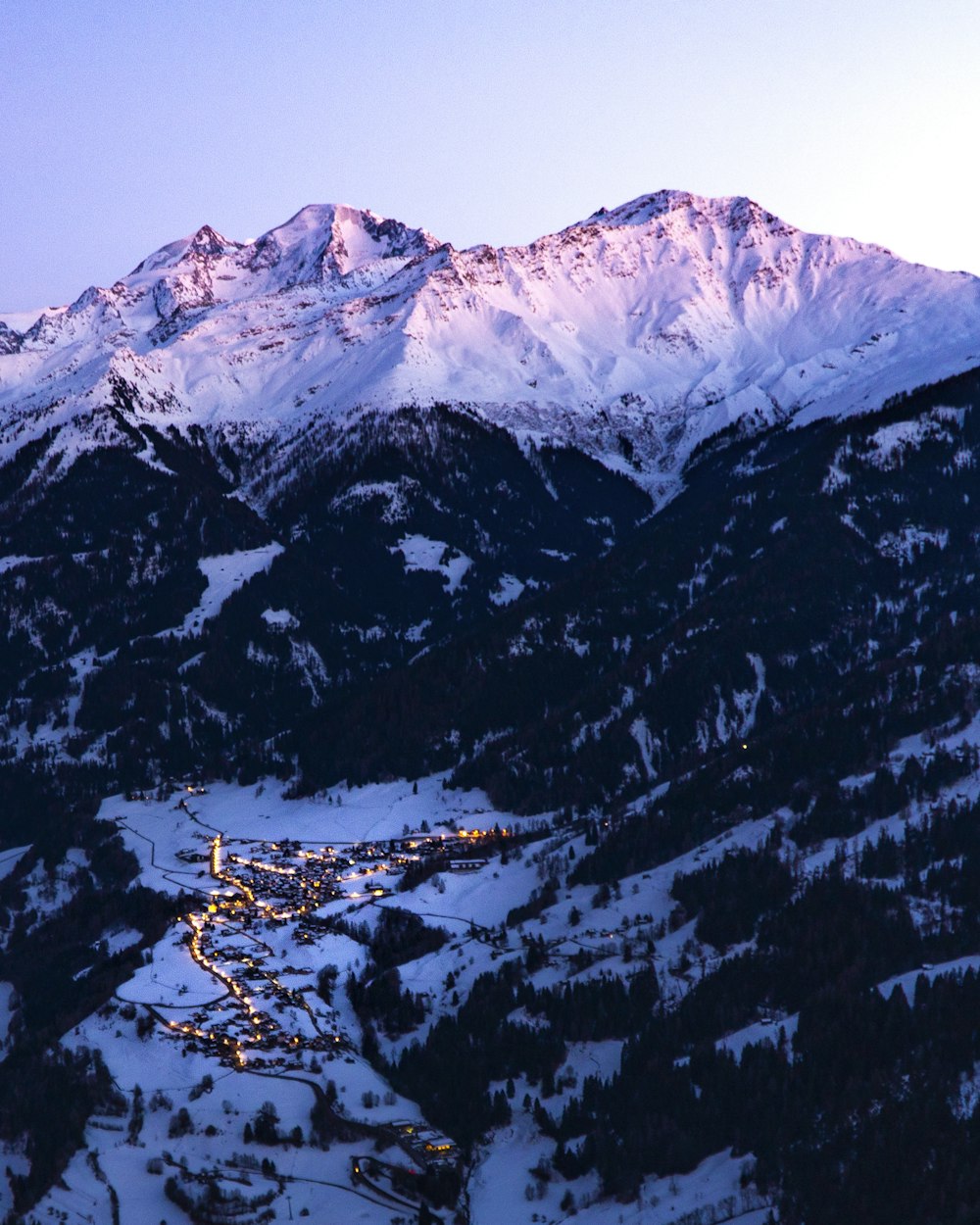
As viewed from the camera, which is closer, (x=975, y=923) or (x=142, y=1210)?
(x=142, y=1210)

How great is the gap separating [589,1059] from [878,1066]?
96.5 feet

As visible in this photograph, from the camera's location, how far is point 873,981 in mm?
172875

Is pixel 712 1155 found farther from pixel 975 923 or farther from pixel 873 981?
pixel 975 923

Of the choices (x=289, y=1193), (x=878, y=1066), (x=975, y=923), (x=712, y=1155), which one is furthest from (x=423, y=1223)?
(x=975, y=923)

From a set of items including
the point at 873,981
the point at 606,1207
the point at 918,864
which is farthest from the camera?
the point at 918,864

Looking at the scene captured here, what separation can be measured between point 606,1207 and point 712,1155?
925 centimetres

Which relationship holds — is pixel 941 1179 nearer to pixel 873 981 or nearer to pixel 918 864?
pixel 873 981

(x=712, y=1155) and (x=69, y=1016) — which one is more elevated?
(x=69, y=1016)

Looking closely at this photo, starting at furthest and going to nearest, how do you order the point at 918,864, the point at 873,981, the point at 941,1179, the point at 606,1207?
the point at 918,864
the point at 873,981
the point at 606,1207
the point at 941,1179

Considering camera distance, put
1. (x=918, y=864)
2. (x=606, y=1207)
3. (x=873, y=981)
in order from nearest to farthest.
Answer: (x=606, y=1207) → (x=873, y=981) → (x=918, y=864)

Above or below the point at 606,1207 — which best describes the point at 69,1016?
above

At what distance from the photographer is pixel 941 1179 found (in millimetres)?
136000

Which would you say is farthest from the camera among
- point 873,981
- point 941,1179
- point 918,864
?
point 918,864

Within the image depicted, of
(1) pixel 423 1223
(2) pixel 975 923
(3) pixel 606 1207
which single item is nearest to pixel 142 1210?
(1) pixel 423 1223
